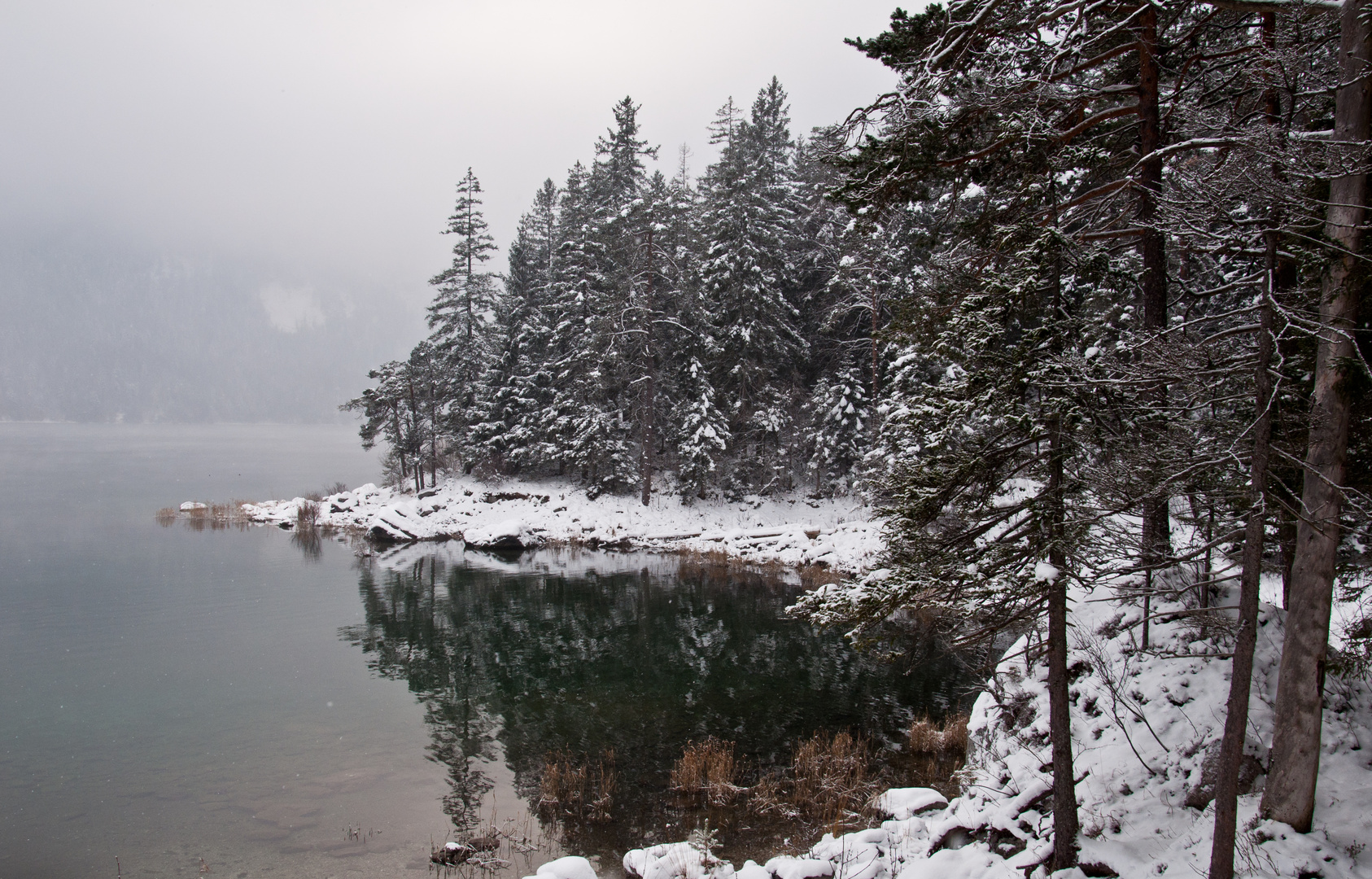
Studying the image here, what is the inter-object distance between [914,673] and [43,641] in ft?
70.7

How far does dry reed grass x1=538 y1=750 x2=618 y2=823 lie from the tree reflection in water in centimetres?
19

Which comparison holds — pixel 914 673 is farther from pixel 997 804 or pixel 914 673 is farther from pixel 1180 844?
pixel 1180 844

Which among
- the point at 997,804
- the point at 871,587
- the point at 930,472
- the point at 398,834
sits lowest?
the point at 398,834

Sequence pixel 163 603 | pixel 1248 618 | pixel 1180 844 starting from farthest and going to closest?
pixel 163 603, pixel 1180 844, pixel 1248 618

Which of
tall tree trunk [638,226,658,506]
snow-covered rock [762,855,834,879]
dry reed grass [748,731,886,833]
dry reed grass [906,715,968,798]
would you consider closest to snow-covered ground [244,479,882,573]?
tall tree trunk [638,226,658,506]

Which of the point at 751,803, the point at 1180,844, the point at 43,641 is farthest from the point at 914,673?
the point at 43,641

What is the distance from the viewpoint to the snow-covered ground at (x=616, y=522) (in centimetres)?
2762

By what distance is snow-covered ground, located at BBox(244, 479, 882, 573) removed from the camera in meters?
27.6

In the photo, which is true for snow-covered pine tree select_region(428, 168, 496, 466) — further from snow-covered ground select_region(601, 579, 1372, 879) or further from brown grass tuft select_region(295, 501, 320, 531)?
snow-covered ground select_region(601, 579, 1372, 879)

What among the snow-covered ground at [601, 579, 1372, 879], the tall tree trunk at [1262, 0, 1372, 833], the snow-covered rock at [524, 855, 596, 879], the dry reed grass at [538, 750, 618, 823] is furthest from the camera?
the dry reed grass at [538, 750, 618, 823]

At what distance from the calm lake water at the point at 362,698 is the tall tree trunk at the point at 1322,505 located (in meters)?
6.54

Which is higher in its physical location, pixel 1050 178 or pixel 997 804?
pixel 1050 178

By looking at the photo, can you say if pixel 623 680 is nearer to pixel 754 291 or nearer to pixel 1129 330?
pixel 1129 330

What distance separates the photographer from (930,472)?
6.30 m
